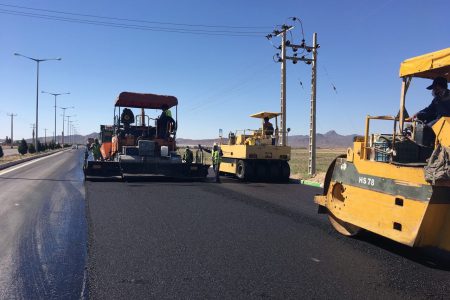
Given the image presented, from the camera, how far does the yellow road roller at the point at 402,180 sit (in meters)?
5.05

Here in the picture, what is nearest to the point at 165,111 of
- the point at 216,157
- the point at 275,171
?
the point at 216,157

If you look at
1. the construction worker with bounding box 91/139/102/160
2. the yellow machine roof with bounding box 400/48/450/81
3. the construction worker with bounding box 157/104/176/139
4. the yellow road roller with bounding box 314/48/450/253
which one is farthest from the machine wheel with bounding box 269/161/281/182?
the yellow machine roof with bounding box 400/48/450/81

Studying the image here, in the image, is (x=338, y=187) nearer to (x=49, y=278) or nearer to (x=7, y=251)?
(x=49, y=278)

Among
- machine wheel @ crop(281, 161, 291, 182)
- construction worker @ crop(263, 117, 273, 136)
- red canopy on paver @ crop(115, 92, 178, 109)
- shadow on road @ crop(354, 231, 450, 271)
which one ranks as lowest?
shadow on road @ crop(354, 231, 450, 271)

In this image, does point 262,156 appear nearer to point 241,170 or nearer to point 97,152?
point 241,170

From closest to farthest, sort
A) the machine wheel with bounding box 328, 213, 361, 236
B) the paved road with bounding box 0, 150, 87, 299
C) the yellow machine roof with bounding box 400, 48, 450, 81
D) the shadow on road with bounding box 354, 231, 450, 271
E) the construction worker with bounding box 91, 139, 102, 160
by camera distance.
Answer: the paved road with bounding box 0, 150, 87, 299
the yellow machine roof with bounding box 400, 48, 450, 81
the shadow on road with bounding box 354, 231, 450, 271
the machine wheel with bounding box 328, 213, 361, 236
the construction worker with bounding box 91, 139, 102, 160

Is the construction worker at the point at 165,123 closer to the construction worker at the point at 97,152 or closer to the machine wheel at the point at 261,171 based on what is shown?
the construction worker at the point at 97,152

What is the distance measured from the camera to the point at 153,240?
674 cm

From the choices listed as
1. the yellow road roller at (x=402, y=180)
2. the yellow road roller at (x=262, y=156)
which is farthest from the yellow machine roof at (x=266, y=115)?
the yellow road roller at (x=402, y=180)

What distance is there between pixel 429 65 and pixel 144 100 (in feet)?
42.4

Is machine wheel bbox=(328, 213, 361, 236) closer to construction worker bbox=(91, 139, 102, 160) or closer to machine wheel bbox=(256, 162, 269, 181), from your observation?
machine wheel bbox=(256, 162, 269, 181)

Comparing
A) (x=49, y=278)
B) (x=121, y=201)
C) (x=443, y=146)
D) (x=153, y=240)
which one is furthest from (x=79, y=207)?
(x=443, y=146)

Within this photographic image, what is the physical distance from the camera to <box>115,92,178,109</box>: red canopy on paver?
1698 centimetres

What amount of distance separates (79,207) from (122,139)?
7.45m
